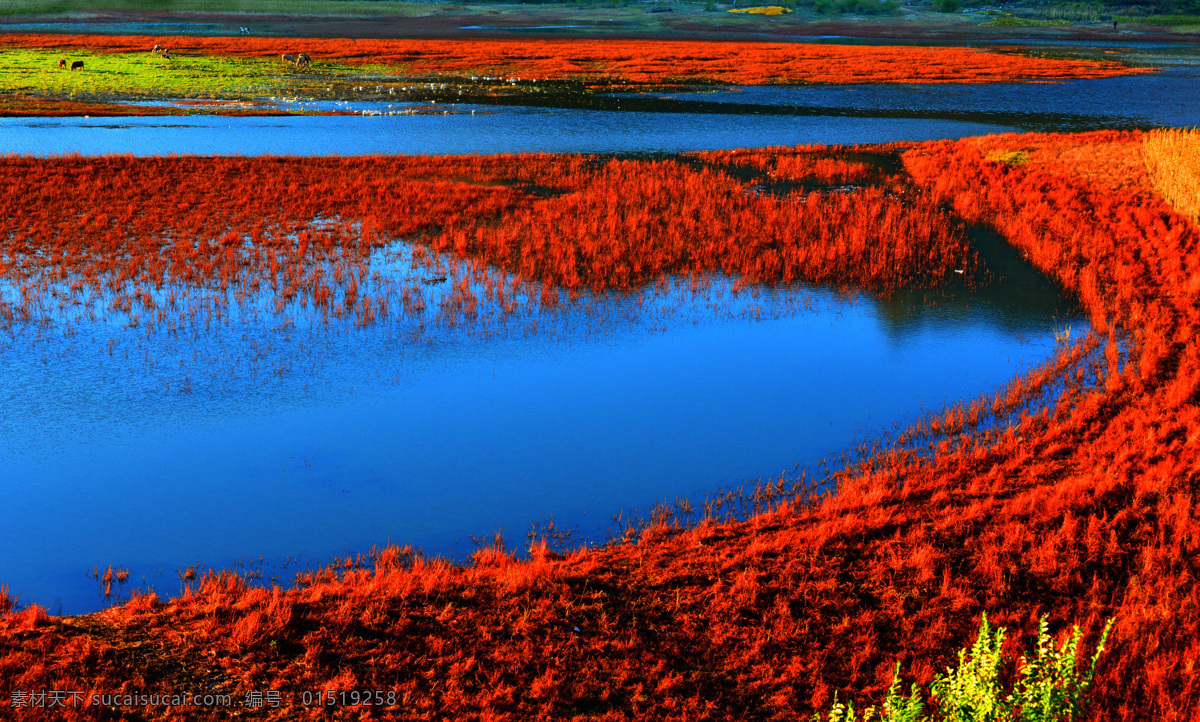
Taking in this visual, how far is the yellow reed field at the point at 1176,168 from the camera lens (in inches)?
885

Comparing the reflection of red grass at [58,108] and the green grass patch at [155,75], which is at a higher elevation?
the green grass patch at [155,75]

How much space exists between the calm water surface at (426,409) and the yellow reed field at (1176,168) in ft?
22.5

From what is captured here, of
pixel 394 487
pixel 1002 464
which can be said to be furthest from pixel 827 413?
pixel 394 487

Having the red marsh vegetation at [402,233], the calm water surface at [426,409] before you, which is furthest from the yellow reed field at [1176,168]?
the calm water surface at [426,409]

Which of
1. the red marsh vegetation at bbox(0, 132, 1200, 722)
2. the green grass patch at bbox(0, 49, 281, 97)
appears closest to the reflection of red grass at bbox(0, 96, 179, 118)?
the green grass patch at bbox(0, 49, 281, 97)

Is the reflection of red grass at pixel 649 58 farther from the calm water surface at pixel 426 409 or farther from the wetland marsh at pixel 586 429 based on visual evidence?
the calm water surface at pixel 426 409

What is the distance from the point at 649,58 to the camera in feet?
266

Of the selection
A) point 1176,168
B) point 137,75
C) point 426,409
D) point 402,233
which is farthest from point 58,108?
point 1176,168

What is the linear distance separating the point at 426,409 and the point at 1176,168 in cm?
2451

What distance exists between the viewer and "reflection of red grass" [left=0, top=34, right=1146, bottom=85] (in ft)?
223

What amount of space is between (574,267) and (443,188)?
9.72 meters

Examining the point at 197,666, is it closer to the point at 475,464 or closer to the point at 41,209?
the point at 475,464

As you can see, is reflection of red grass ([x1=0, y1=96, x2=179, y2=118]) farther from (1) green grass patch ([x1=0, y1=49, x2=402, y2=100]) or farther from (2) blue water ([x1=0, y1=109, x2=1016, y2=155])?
(1) green grass patch ([x1=0, y1=49, x2=402, y2=100])

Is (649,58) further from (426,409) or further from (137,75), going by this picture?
(426,409)
